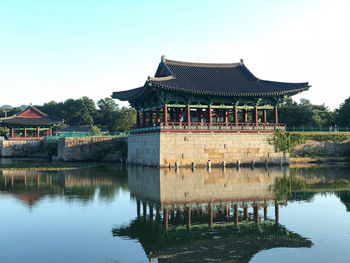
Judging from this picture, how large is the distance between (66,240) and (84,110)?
110 m

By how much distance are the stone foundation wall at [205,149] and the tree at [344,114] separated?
18.5m

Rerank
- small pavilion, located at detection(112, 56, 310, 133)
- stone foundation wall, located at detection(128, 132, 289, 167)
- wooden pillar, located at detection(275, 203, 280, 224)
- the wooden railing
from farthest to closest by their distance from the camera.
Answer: small pavilion, located at detection(112, 56, 310, 133)
the wooden railing
stone foundation wall, located at detection(128, 132, 289, 167)
wooden pillar, located at detection(275, 203, 280, 224)

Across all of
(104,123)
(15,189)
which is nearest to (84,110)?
(104,123)

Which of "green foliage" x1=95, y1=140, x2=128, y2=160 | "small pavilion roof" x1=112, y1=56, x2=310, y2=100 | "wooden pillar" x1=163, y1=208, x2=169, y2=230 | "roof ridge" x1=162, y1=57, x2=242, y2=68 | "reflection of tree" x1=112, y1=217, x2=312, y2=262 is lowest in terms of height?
"reflection of tree" x1=112, y1=217, x2=312, y2=262

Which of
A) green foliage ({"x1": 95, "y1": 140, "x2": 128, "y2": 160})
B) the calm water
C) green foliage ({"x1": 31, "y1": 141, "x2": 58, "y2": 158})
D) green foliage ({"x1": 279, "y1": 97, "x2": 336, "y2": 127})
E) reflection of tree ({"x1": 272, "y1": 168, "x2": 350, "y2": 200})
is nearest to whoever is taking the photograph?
the calm water

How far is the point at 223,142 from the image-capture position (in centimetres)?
4231

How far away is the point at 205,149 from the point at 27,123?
155ft

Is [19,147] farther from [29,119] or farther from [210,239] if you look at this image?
[210,239]

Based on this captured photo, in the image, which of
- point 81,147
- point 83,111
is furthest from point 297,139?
point 83,111

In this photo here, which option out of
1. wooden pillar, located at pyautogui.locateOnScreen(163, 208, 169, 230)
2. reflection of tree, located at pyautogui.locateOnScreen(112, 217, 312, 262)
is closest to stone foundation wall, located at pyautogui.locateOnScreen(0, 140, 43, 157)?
wooden pillar, located at pyautogui.locateOnScreen(163, 208, 169, 230)

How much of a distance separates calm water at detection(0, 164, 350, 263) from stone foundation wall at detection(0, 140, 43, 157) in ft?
150

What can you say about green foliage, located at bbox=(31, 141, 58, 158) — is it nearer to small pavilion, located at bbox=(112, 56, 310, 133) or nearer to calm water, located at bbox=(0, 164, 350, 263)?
small pavilion, located at bbox=(112, 56, 310, 133)

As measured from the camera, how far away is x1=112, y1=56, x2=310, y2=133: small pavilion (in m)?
41.3

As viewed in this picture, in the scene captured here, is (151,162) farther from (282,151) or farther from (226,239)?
(226,239)
